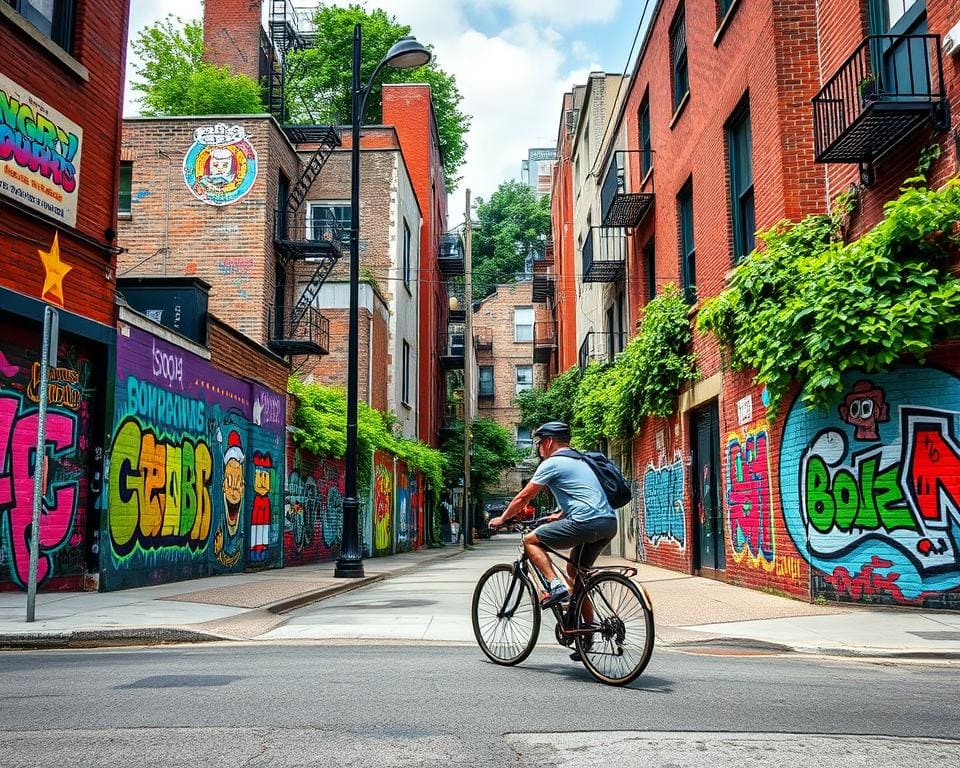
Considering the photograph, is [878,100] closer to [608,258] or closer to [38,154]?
[38,154]

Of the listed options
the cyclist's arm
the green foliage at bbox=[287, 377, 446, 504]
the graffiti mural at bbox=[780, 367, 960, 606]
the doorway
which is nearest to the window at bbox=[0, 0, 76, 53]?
the cyclist's arm

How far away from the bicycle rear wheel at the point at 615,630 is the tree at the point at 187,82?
32.6m

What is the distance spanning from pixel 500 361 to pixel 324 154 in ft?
113

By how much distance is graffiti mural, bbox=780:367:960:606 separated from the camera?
9695mm

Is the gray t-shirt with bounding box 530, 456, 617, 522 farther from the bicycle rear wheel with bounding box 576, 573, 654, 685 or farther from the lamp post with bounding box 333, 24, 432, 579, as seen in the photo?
the lamp post with bounding box 333, 24, 432, 579

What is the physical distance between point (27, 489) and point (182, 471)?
10.7 ft

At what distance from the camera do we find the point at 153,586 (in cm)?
1286

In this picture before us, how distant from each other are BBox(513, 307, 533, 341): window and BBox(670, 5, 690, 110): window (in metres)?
43.7

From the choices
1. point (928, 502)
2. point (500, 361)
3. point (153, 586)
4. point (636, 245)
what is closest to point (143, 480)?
point (153, 586)

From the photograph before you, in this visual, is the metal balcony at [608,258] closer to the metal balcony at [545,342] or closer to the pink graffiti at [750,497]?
the pink graffiti at [750,497]

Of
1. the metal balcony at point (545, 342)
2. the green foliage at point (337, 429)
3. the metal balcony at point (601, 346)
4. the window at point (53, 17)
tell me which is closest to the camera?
the window at point (53, 17)

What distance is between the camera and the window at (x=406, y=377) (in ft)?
111

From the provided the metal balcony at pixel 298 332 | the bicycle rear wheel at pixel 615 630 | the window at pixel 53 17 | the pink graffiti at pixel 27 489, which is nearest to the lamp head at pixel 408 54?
the window at pixel 53 17

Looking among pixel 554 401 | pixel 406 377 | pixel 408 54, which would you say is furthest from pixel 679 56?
pixel 554 401
